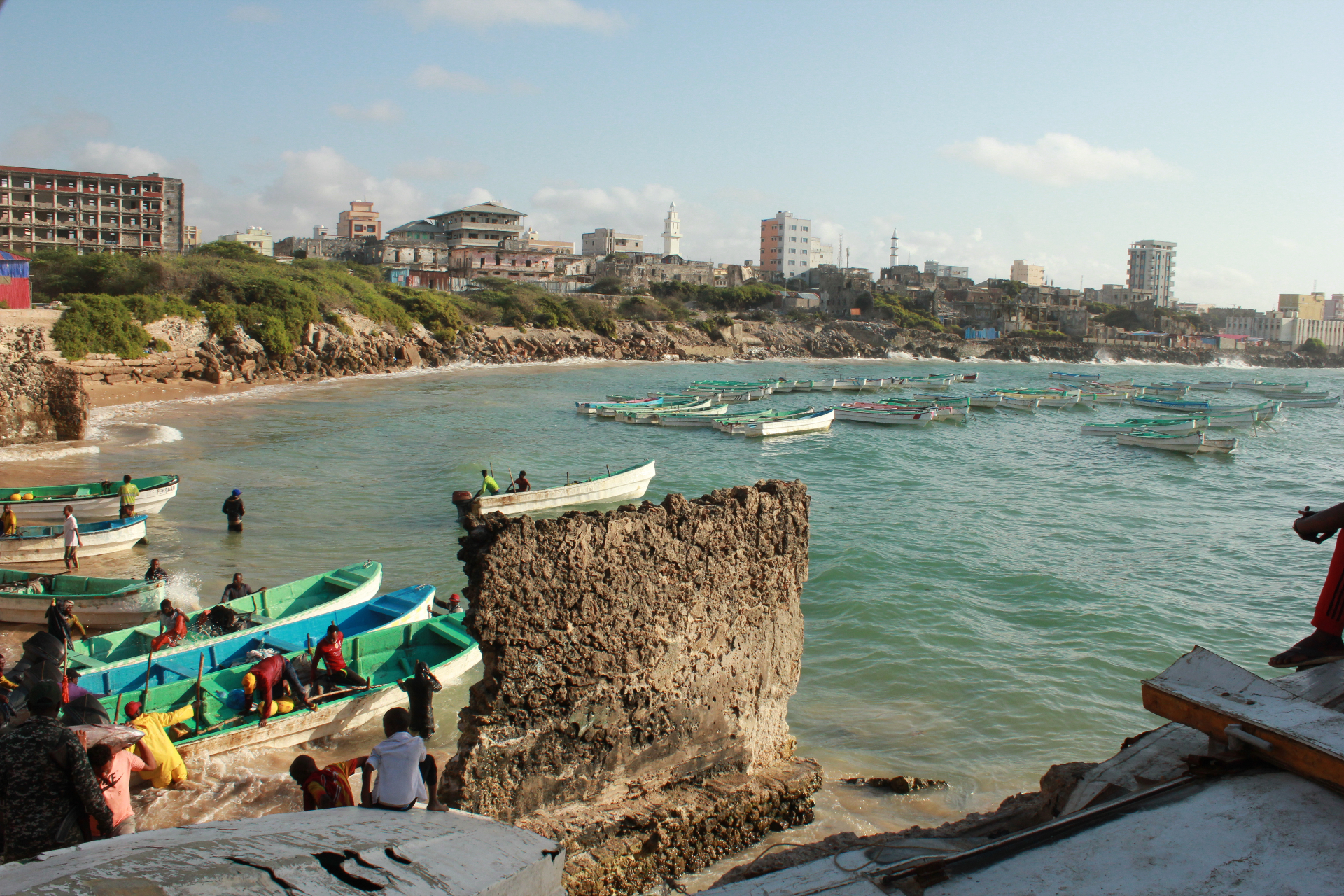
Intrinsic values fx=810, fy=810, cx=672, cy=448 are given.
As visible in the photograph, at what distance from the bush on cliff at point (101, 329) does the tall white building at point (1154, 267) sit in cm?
19142

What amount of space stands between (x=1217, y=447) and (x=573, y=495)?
28738 millimetres

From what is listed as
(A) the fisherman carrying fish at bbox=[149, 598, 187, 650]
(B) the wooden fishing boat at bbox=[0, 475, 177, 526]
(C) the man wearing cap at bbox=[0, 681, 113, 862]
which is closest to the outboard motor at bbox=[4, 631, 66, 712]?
(A) the fisherman carrying fish at bbox=[149, 598, 187, 650]

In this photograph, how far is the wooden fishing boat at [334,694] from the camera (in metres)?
8.80

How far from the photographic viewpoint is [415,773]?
463cm

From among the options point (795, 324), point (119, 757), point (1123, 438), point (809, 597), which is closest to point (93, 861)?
point (119, 757)

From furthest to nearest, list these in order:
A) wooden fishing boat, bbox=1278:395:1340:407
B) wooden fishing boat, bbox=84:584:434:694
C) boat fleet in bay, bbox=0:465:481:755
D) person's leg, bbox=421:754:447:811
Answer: wooden fishing boat, bbox=1278:395:1340:407 < wooden fishing boat, bbox=84:584:434:694 < boat fleet in bay, bbox=0:465:481:755 < person's leg, bbox=421:754:447:811

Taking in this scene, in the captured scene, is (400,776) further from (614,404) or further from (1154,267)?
(1154,267)

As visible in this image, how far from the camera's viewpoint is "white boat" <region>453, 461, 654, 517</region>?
19.9 m

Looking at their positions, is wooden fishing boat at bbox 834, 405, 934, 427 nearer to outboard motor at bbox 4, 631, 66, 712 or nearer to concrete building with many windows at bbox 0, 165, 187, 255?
outboard motor at bbox 4, 631, 66, 712

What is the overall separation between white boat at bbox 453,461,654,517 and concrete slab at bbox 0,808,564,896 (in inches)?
584

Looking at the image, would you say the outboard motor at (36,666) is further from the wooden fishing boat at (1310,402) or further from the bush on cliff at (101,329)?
the wooden fishing boat at (1310,402)

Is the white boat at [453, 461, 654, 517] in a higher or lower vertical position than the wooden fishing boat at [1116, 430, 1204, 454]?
lower

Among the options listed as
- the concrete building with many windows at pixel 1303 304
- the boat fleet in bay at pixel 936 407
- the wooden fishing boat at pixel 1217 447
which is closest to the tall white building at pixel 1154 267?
the concrete building with many windows at pixel 1303 304

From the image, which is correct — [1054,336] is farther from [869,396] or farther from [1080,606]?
[1080,606]
